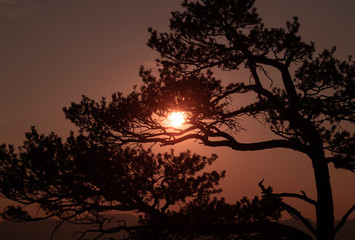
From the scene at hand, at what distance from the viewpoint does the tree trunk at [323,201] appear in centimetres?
640

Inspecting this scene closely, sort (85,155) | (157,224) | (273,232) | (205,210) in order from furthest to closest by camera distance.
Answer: (205,210) → (85,155) → (157,224) → (273,232)

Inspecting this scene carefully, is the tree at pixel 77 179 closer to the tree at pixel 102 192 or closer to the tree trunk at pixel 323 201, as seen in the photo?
the tree at pixel 102 192

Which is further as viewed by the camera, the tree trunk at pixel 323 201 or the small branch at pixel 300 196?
the tree trunk at pixel 323 201

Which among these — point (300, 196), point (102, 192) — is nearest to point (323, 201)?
point (300, 196)

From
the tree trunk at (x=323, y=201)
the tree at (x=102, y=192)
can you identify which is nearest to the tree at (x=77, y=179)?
the tree at (x=102, y=192)

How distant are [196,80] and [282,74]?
6.67ft

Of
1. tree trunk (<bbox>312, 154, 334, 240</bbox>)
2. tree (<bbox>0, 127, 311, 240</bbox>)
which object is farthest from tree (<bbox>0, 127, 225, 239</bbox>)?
tree trunk (<bbox>312, 154, 334, 240</bbox>)

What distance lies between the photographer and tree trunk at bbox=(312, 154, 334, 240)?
6.40m

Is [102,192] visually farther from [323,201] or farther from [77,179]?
[323,201]

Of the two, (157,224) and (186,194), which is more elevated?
(186,194)

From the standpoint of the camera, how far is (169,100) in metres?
7.73

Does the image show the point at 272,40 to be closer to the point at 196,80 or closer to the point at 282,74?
the point at 282,74

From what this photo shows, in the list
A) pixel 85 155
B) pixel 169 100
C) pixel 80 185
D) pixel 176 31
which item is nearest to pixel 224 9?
pixel 176 31

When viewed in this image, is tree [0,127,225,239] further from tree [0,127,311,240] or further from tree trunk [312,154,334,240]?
tree trunk [312,154,334,240]
